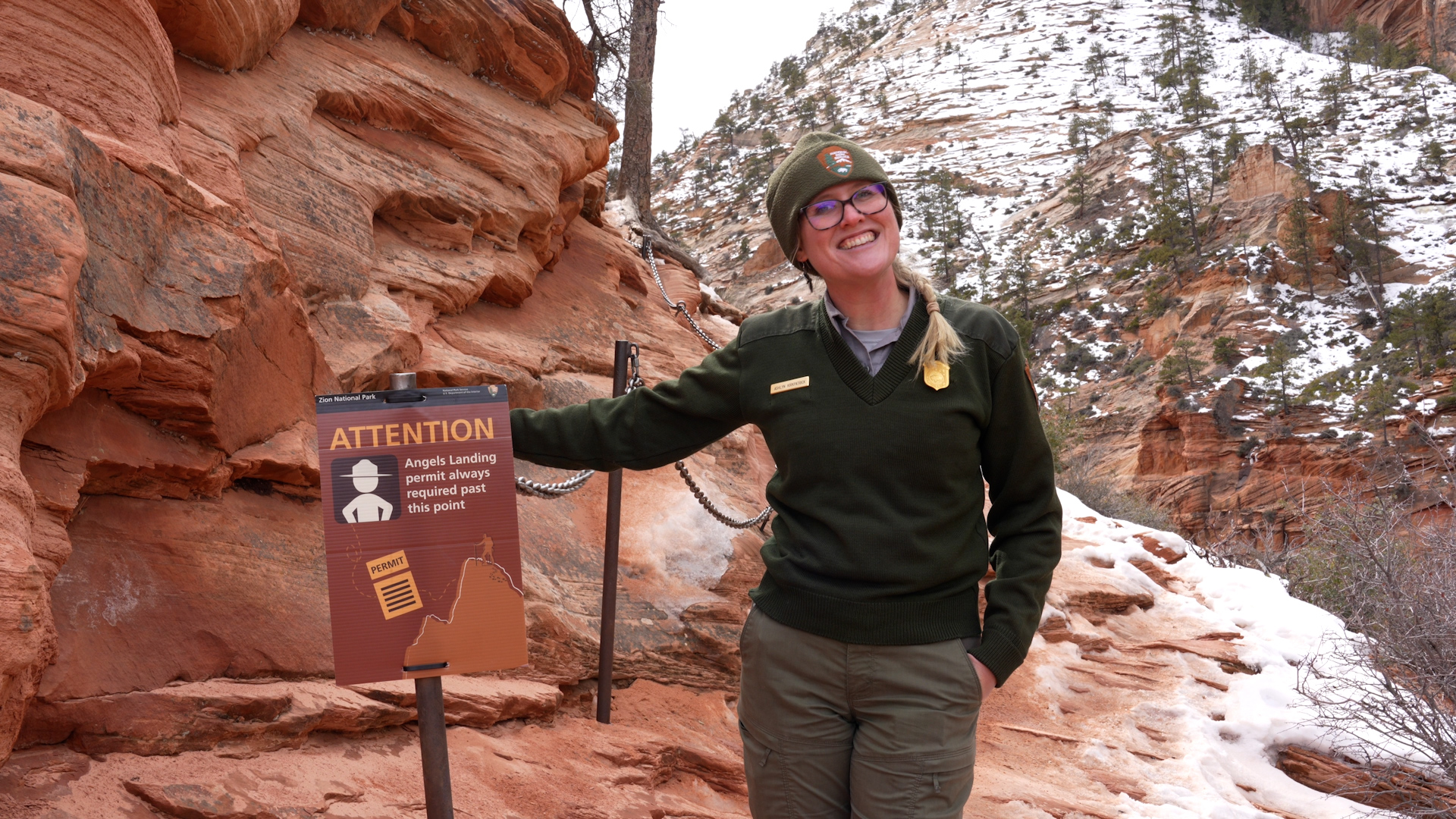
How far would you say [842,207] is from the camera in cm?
212

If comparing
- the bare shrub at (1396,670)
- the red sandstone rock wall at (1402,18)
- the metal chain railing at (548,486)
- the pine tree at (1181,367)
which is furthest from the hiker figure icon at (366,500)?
the red sandstone rock wall at (1402,18)

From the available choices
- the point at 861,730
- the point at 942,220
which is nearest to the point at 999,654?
the point at 861,730

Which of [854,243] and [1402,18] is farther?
[1402,18]

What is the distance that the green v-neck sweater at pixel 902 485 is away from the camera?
2.01 metres

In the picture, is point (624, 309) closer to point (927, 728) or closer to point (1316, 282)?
point (927, 728)

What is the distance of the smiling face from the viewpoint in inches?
83.2

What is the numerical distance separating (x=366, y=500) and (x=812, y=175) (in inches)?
47.7

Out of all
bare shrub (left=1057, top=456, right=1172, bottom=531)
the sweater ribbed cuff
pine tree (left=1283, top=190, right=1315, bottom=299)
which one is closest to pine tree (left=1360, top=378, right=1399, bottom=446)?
pine tree (left=1283, top=190, right=1315, bottom=299)

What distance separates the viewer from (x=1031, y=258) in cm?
4116

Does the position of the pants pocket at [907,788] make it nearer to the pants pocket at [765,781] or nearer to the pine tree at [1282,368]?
the pants pocket at [765,781]

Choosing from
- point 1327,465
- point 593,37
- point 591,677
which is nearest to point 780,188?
point 591,677

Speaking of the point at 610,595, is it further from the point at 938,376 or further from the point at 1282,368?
the point at 1282,368

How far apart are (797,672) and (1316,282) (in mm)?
34951

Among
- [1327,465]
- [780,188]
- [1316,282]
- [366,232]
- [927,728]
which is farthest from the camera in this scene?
[1316,282]
